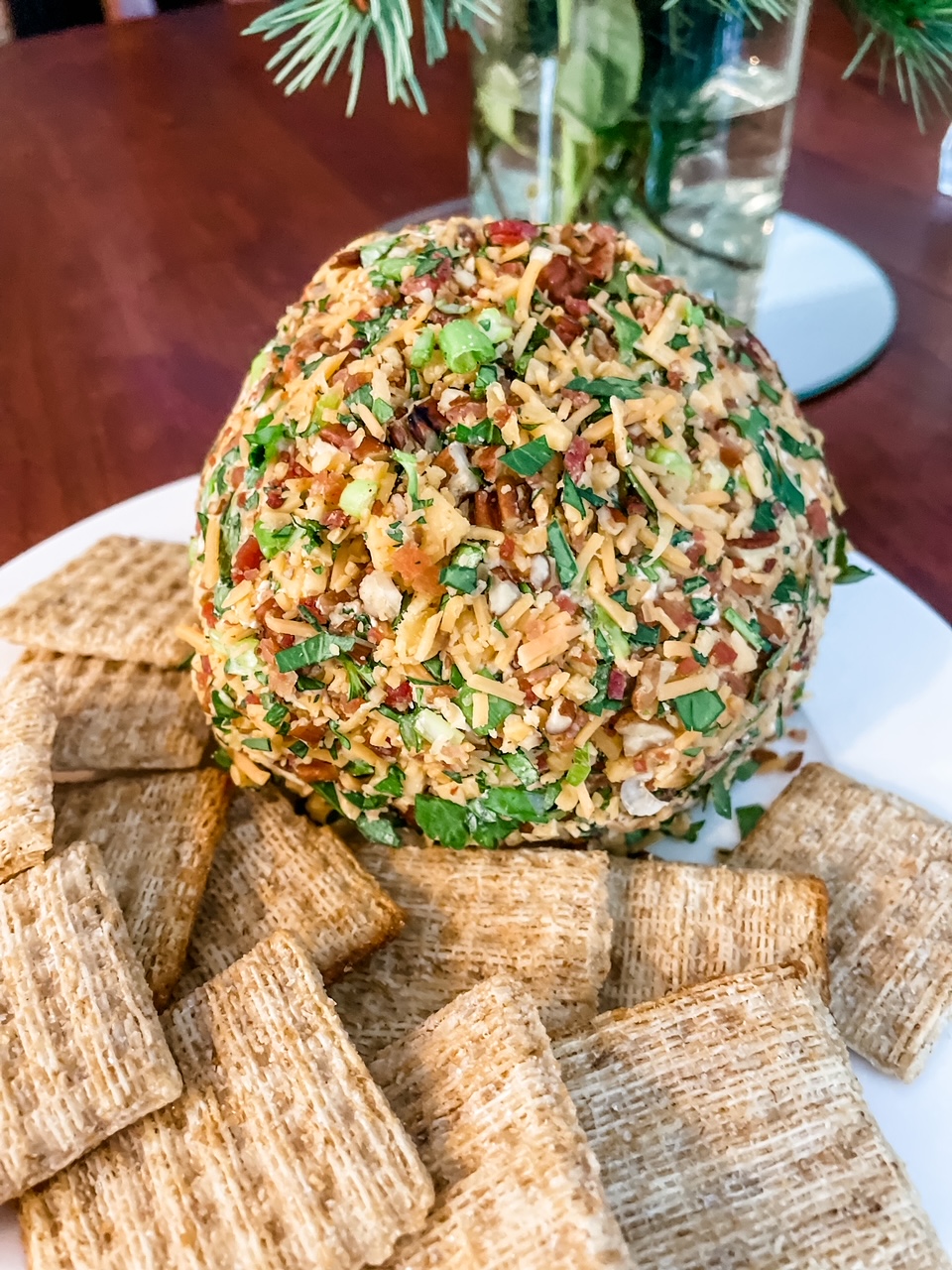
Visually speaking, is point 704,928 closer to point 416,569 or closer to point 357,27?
point 416,569

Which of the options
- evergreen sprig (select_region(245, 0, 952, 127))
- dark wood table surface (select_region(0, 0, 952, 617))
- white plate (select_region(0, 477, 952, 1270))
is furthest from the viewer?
dark wood table surface (select_region(0, 0, 952, 617))

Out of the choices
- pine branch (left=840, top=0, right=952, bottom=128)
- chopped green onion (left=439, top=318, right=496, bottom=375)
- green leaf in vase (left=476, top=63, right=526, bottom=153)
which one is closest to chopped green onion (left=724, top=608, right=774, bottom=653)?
chopped green onion (left=439, top=318, right=496, bottom=375)

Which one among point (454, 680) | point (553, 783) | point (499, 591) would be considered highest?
point (499, 591)

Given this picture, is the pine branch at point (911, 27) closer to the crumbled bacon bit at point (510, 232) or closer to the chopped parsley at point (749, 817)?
the crumbled bacon bit at point (510, 232)

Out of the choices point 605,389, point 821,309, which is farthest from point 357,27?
point 821,309

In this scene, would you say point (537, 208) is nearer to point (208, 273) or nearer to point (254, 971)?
point (208, 273)

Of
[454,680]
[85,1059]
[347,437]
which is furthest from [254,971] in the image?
[347,437]

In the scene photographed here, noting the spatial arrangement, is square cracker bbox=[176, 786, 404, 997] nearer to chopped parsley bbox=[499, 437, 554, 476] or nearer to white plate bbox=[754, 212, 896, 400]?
chopped parsley bbox=[499, 437, 554, 476]
